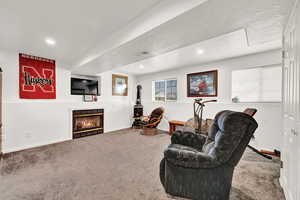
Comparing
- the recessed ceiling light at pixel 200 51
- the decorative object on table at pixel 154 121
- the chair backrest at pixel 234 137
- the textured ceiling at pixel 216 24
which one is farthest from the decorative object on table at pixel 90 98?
the chair backrest at pixel 234 137

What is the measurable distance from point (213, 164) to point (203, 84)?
304cm

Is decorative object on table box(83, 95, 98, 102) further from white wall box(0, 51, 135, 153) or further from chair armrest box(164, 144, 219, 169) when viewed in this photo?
chair armrest box(164, 144, 219, 169)

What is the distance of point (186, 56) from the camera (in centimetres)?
329

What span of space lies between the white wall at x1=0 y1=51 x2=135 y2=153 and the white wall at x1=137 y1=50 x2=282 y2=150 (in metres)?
2.74

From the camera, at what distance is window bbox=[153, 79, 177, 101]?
4.83 metres

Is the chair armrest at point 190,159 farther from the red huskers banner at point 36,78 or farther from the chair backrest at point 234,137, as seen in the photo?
the red huskers banner at point 36,78

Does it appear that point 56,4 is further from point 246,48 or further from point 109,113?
point 109,113

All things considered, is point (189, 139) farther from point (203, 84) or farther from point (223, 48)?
point (203, 84)

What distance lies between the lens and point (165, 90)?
202 inches

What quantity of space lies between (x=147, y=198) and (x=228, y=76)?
3.50 meters

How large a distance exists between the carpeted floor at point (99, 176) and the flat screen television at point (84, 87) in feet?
6.11

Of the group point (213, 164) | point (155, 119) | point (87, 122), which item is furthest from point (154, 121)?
point (213, 164)

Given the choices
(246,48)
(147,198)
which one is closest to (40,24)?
(147,198)

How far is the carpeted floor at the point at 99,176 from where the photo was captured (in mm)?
1580
